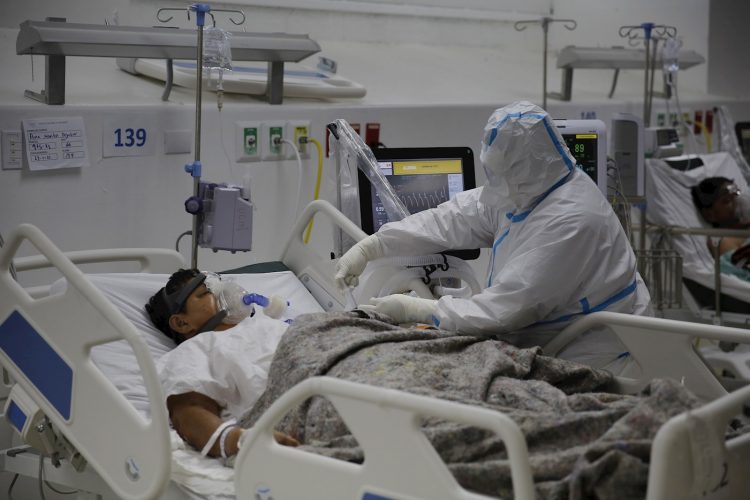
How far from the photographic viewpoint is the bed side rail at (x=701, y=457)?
1780 mm

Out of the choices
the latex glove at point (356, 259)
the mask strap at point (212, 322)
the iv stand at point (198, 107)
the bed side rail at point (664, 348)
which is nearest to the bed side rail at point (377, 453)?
the mask strap at point (212, 322)

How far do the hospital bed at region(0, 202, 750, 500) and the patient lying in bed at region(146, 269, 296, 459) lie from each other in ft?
0.22

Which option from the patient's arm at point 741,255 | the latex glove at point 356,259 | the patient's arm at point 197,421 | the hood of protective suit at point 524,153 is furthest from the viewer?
the patient's arm at point 741,255

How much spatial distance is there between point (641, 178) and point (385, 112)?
124 centimetres

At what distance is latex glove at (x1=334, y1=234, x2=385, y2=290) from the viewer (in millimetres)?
3180

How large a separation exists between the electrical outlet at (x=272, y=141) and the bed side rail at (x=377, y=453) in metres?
2.27

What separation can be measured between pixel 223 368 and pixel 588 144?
1.88 meters

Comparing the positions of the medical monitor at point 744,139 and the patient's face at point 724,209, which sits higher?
the medical monitor at point 744,139

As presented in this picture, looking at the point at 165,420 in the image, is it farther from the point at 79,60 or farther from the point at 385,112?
the point at 385,112

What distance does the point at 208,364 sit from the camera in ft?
8.59

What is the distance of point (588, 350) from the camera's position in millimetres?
2906

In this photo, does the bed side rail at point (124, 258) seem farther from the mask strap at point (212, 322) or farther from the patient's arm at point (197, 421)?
the patient's arm at point (197, 421)

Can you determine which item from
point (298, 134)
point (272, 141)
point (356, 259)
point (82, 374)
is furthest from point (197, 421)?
point (298, 134)

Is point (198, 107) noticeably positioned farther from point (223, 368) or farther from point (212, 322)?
point (223, 368)
